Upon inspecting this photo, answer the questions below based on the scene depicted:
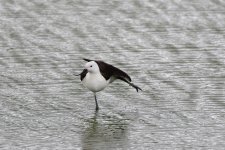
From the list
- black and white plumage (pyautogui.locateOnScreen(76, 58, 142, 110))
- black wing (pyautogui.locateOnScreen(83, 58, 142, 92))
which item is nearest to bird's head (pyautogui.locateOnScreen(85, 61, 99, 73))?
black and white plumage (pyautogui.locateOnScreen(76, 58, 142, 110))

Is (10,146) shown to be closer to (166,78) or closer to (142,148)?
(142,148)

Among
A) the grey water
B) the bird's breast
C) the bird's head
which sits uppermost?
the bird's head

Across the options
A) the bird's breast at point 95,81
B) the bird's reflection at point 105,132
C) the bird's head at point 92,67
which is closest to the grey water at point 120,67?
the bird's reflection at point 105,132

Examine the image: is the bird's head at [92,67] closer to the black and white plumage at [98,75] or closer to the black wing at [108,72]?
the black and white plumage at [98,75]

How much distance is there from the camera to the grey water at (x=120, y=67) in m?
13.5

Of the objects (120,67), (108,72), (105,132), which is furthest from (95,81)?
(120,67)

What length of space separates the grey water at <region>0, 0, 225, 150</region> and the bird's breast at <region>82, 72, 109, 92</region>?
14.9 inches

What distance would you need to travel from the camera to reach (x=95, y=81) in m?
14.6

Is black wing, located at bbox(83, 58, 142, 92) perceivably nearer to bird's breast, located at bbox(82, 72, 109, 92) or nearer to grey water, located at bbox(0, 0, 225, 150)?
bird's breast, located at bbox(82, 72, 109, 92)

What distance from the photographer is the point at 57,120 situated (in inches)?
558

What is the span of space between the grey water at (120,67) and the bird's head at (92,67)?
2.21ft

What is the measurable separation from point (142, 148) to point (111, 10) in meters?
8.03

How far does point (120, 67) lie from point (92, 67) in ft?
8.18

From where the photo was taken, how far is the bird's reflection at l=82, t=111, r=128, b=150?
1302 cm
